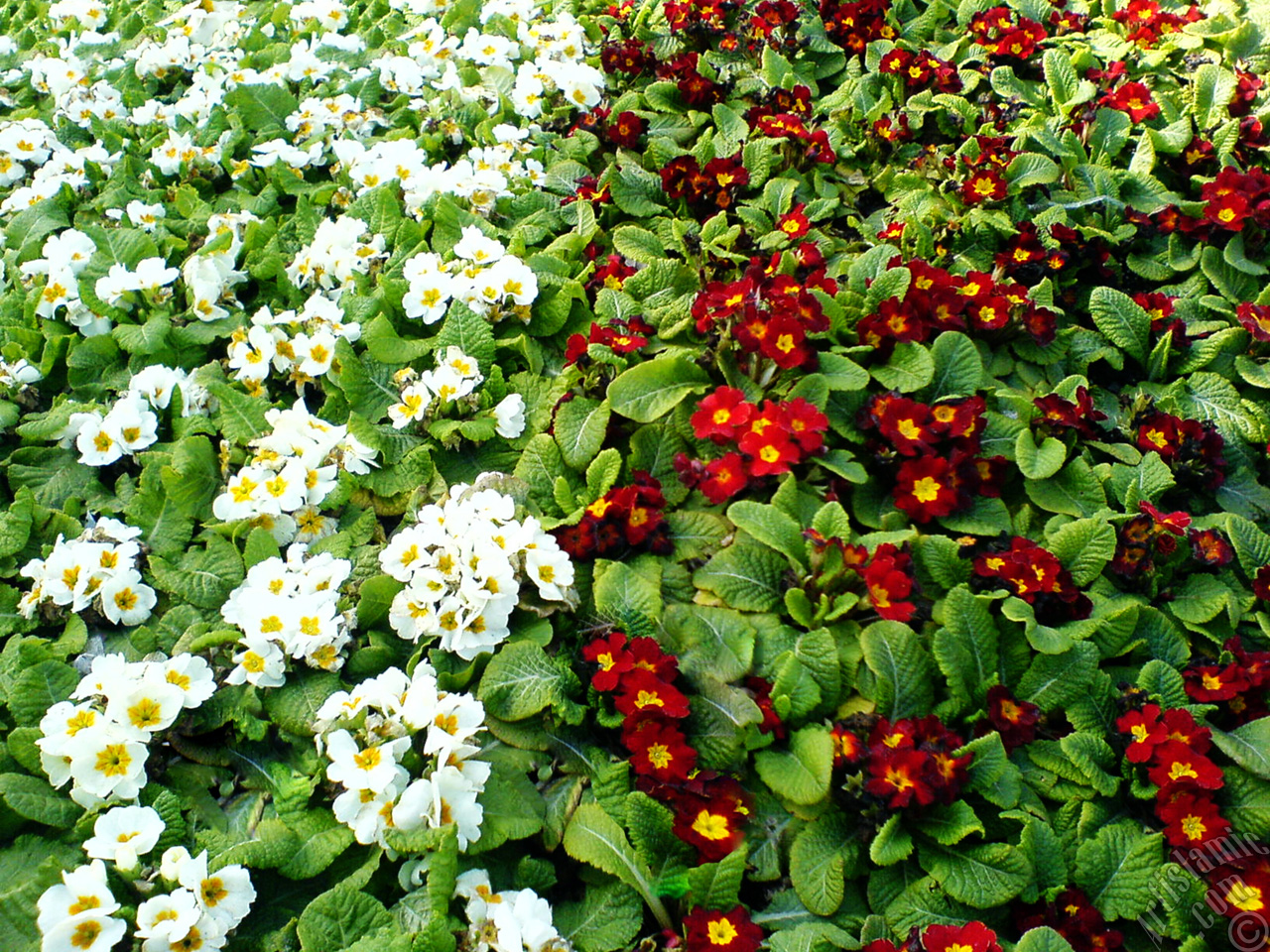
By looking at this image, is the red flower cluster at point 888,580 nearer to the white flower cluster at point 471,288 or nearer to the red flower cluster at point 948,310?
the red flower cluster at point 948,310

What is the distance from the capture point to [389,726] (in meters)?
2.13

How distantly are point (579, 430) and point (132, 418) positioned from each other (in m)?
1.34

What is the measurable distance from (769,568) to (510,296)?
4.16 feet

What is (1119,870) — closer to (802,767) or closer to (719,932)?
(802,767)

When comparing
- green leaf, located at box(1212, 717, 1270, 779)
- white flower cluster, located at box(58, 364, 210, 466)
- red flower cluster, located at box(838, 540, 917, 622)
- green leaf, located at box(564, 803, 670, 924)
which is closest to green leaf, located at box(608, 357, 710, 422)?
red flower cluster, located at box(838, 540, 917, 622)

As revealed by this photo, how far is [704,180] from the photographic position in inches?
140

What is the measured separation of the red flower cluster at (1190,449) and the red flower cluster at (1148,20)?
232cm

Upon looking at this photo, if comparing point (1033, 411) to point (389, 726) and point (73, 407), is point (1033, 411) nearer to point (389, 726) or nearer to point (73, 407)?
point (389, 726)

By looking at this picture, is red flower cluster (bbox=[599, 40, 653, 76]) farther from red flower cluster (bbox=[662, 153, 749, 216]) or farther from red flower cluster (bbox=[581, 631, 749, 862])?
red flower cluster (bbox=[581, 631, 749, 862])

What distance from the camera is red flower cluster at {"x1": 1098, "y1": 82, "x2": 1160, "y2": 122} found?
3869 millimetres

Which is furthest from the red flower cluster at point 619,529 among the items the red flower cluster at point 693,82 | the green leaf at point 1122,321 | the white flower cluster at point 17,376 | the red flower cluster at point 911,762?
the red flower cluster at point 693,82

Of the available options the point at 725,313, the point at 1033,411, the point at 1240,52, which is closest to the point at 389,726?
the point at 725,313

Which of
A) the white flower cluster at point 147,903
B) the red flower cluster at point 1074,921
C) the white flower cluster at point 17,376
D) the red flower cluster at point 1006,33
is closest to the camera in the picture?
the white flower cluster at point 147,903

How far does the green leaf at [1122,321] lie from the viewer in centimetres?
315
